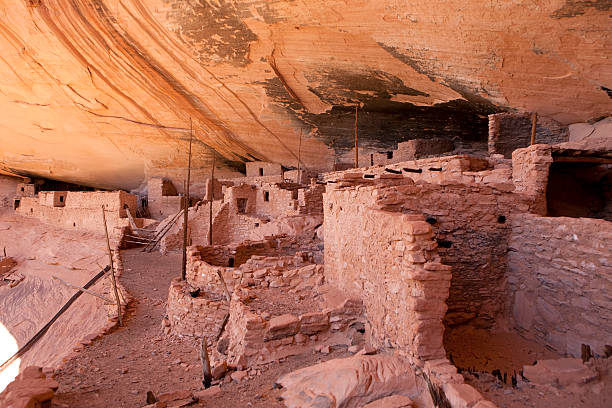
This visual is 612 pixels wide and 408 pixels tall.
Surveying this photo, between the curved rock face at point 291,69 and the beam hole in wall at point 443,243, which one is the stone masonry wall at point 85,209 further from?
the beam hole in wall at point 443,243

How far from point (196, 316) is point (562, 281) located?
210 inches

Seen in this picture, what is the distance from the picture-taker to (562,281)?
385 centimetres

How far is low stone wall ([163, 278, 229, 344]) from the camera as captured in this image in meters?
6.08

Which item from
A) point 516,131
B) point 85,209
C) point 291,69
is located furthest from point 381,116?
point 85,209

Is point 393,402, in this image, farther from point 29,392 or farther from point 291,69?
point 291,69

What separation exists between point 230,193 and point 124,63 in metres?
4.96

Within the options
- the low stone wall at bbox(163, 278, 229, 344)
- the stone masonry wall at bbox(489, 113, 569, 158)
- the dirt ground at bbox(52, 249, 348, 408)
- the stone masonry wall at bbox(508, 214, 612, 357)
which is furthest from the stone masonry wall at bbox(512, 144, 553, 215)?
the low stone wall at bbox(163, 278, 229, 344)

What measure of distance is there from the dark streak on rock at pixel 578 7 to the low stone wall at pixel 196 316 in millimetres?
6971

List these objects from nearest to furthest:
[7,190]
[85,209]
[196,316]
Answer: [196,316] → [85,209] → [7,190]

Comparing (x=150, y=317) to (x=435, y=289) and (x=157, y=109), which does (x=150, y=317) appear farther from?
(x=157, y=109)

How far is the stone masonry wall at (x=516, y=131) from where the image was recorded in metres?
8.15

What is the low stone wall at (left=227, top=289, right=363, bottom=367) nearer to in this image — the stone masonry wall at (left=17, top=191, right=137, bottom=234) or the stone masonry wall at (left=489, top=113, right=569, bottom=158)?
the stone masonry wall at (left=489, top=113, right=569, bottom=158)

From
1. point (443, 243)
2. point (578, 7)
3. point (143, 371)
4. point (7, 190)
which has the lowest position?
point (143, 371)

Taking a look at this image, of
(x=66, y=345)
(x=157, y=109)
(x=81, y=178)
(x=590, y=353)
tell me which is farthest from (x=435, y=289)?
(x=81, y=178)
